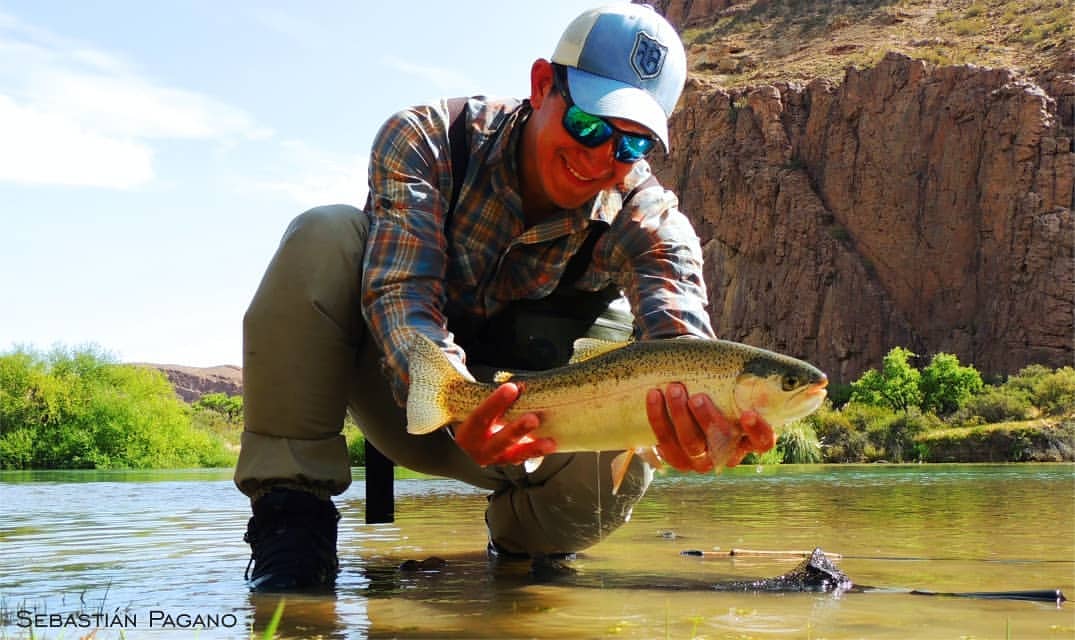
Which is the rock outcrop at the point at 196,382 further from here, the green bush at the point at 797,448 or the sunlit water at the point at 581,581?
the sunlit water at the point at 581,581

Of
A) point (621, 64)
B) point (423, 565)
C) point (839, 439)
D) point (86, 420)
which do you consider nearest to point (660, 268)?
point (621, 64)

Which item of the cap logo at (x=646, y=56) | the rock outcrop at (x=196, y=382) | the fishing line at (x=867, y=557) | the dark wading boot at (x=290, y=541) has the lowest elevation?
the rock outcrop at (x=196, y=382)

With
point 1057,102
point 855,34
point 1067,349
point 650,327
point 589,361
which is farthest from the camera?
point 855,34

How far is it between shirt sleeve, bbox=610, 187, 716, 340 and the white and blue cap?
1.23 feet

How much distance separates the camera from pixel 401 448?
4520mm

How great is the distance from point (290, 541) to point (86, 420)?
159 feet

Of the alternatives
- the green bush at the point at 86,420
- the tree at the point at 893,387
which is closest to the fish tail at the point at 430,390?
the green bush at the point at 86,420

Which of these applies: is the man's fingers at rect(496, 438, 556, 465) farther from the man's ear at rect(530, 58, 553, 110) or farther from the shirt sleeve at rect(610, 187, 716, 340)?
the man's ear at rect(530, 58, 553, 110)

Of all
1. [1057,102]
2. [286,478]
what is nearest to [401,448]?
[286,478]

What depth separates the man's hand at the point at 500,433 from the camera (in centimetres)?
312

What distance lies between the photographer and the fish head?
9.82 feet

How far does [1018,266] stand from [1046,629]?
6900 centimetres

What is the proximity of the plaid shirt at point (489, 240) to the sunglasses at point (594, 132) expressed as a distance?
0.34 meters

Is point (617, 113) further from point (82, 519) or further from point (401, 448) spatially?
point (82, 519)
